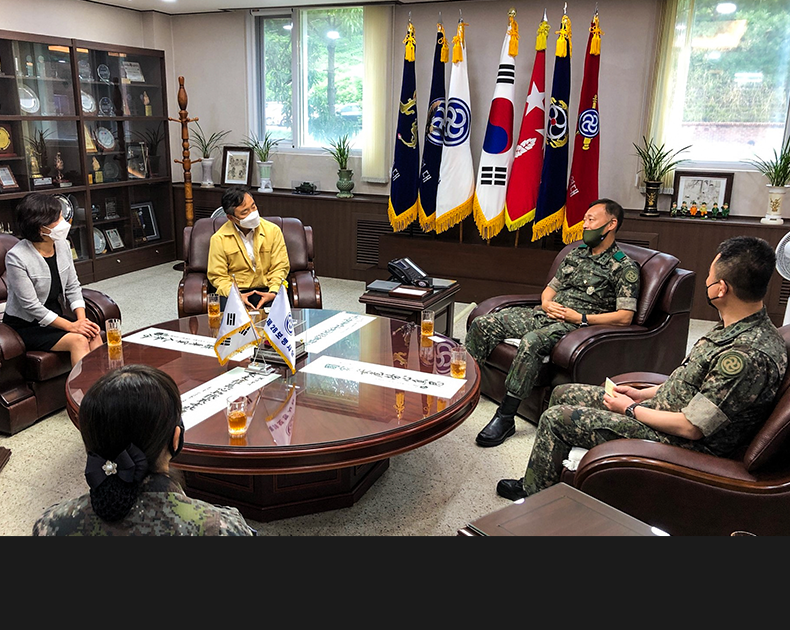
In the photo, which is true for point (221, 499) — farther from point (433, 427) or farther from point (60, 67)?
point (60, 67)

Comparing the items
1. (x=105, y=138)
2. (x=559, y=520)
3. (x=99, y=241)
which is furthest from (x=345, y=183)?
(x=559, y=520)

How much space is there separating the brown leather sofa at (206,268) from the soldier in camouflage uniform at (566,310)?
1.03 metres

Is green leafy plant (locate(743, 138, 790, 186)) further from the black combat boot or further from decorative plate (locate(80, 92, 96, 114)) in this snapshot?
decorative plate (locate(80, 92, 96, 114))

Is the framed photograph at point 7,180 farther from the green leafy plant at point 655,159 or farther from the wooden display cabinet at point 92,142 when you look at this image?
the green leafy plant at point 655,159

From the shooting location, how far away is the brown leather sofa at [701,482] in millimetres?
1762

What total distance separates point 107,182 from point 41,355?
3343 millimetres

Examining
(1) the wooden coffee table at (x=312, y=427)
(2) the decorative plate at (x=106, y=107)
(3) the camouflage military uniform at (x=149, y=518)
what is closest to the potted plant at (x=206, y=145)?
(2) the decorative plate at (x=106, y=107)

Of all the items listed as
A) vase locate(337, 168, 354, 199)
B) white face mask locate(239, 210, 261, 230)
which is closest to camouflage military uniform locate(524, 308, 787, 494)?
white face mask locate(239, 210, 261, 230)

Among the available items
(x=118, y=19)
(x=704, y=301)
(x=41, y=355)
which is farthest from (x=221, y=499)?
(x=118, y=19)

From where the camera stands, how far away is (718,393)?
73.2 inches

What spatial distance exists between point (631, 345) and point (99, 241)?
15.8ft

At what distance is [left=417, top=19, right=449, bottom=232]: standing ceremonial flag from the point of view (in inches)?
200

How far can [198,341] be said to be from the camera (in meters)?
2.75

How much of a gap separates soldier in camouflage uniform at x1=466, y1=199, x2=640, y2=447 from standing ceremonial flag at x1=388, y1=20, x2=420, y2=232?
218 centimetres
